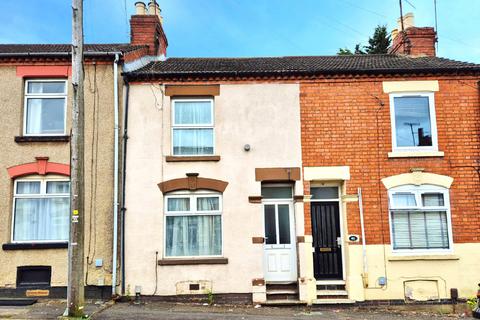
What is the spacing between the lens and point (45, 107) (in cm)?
1176

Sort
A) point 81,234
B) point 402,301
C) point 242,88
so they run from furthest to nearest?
point 242,88
point 402,301
point 81,234

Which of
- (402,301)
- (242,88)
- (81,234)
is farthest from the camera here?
(242,88)

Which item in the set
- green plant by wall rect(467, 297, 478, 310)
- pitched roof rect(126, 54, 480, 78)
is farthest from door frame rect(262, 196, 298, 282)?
green plant by wall rect(467, 297, 478, 310)

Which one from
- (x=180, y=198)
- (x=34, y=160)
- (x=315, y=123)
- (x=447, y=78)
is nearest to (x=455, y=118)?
(x=447, y=78)

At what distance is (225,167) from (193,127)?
1355 millimetres

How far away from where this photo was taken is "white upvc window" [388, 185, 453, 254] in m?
11.4

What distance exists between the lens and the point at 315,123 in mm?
11750

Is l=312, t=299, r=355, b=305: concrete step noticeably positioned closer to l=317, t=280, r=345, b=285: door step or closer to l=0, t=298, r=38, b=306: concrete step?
l=317, t=280, r=345, b=285: door step

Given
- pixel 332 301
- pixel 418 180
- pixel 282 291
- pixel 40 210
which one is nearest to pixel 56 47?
pixel 40 210

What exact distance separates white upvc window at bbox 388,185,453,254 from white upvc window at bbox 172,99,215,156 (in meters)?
4.88

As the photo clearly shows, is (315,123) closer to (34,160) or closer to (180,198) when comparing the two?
(180,198)

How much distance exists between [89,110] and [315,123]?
5.79 m

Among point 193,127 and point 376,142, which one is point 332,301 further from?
point 193,127

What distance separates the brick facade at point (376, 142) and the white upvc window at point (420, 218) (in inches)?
8.2
